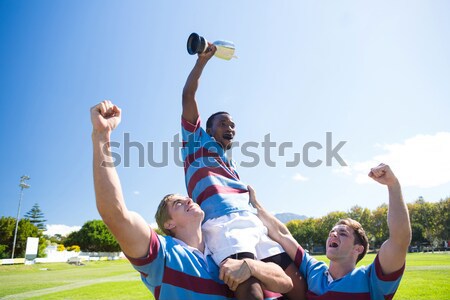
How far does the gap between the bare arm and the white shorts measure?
7.6 inches

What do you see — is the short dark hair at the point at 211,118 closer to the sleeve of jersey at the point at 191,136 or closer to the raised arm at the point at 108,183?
the sleeve of jersey at the point at 191,136

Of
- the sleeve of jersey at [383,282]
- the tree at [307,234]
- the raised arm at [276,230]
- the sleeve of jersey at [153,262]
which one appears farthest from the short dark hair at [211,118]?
the tree at [307,234]

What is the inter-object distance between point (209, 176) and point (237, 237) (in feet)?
2.25

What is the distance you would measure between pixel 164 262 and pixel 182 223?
1.69 ft

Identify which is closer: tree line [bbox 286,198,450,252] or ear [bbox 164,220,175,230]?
ear [bbox 164,220,175,230]

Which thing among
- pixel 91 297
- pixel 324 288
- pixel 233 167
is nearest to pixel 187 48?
pixel 233 167

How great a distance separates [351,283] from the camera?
2963mm

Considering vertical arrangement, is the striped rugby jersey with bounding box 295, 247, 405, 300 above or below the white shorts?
below

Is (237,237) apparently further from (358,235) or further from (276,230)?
(358,235)

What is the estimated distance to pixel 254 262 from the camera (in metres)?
2.59

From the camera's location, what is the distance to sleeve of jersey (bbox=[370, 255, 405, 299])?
2744mm

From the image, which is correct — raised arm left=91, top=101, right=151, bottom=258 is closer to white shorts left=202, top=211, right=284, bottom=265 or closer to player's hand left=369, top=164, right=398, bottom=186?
white shorts left=202, top=211, right=284, bottom=265

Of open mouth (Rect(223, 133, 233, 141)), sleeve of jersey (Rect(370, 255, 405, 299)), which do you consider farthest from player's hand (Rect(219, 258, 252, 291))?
open mouth (Rect(223, 133, 233, 141))

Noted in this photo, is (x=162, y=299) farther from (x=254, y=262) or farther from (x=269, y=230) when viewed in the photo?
(x=269, y=230)
